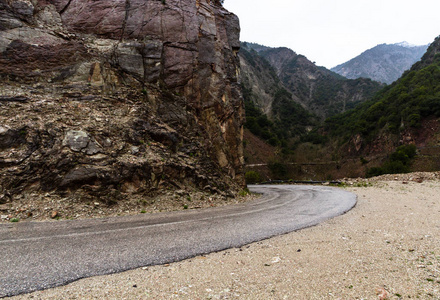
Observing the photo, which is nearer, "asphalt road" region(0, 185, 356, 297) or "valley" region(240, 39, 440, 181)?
"asphalt road" region(0, 185, 356, 297)

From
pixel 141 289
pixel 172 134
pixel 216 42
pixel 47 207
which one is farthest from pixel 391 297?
pixel 216 42

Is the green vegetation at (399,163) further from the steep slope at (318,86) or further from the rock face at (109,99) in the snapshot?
the steep slope at (318,86)

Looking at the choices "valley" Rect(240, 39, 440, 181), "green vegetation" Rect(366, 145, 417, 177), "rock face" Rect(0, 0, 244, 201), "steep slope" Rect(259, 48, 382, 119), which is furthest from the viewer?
"steep slope" Rect(259, 48, 382, 119)

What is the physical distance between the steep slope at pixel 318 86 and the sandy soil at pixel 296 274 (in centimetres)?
10436

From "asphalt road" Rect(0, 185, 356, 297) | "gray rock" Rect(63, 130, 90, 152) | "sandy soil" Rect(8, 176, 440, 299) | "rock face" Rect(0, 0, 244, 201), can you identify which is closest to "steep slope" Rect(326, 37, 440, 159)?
"rock face" Rect(0, 0, 244, 201)

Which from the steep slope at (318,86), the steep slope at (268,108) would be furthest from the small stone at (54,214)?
the steep slope at (318,86)

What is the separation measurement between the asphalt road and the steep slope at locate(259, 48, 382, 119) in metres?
104

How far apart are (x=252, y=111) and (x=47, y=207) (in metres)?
65.9

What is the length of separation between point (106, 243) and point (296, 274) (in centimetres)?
342

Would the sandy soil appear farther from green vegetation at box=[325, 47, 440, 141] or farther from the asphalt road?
green vegetation at box=[325, 47, 440, 141]

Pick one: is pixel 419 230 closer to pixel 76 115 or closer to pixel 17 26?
pixel 76 115

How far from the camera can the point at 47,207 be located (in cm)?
663

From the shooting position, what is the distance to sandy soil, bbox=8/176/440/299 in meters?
2.54

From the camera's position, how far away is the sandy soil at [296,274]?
2.54 meters
